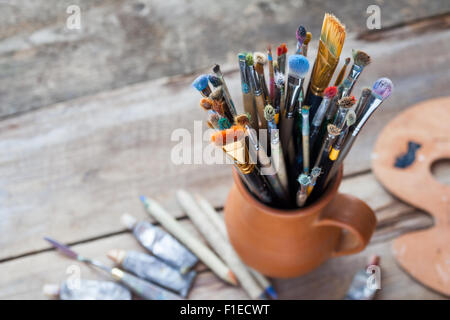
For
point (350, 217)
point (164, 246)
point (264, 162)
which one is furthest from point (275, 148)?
point (164, 246)

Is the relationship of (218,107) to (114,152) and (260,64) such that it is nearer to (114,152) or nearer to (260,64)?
(260,64)

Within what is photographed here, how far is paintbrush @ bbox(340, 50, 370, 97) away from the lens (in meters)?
0.30

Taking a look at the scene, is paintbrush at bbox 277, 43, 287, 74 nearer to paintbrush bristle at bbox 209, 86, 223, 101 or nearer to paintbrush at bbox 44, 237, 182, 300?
paintbrush bristle at bbox 209, 86, 223, 101

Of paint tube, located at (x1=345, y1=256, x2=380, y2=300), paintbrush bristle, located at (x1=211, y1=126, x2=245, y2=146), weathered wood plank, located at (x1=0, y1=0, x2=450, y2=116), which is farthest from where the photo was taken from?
weathered wood plank, located at (x1=0, y1=0, x2=450, y2=116)

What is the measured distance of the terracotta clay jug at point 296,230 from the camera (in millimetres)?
359

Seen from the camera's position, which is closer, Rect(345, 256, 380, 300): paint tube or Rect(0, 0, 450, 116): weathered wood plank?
Rect(345, 256, 380, 300): paint tube

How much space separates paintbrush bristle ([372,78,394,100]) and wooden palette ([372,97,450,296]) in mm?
221

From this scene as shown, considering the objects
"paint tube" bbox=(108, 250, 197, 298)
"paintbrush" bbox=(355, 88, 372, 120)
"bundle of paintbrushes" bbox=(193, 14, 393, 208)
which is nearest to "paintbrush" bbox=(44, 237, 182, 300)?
"paint tube" bbox=(108, 250, 197, 298)

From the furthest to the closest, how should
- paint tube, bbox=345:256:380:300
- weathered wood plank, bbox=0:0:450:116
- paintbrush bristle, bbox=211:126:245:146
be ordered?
1. weathered wood plank, bbox=0:0:450:116
2. paint tube, bbox=345:256:380:300
3. paintbrush bristle, bbox=211:126:245:146

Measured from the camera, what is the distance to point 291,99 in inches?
12.6

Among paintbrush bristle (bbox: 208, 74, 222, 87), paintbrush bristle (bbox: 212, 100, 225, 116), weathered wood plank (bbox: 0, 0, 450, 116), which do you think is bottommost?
paintbrush bristle (bbox: 212, 100, 225, 116)

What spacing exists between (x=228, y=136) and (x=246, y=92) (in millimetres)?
56

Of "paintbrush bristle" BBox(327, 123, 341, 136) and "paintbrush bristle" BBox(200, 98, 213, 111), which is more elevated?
"paintbrush bristle" BBox(200, 98, 213, 111)

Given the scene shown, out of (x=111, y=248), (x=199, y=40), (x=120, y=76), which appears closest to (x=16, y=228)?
(x=111, y=248)
